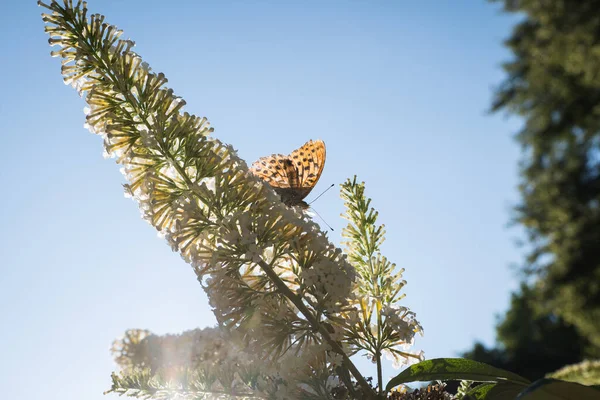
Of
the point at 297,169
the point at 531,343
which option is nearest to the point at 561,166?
the point at 531,343

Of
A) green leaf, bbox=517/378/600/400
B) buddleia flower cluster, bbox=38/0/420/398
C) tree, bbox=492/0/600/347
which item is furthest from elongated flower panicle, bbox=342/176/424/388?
tree, bbox=492/0/600/347

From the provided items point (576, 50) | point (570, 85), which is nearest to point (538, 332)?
→ point (570, 85)

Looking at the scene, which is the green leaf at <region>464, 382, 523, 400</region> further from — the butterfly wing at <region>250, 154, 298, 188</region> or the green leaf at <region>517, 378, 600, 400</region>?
the butterfly wing at <region>250, 154, 298, 188</region>

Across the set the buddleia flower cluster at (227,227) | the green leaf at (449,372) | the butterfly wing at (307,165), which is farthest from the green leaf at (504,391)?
the butterfly wing at (307,165)

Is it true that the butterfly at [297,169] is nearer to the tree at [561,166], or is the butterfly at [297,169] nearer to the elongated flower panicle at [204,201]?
the elongated flower panicle at [204,201]

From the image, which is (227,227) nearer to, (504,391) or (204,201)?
(204,201)
